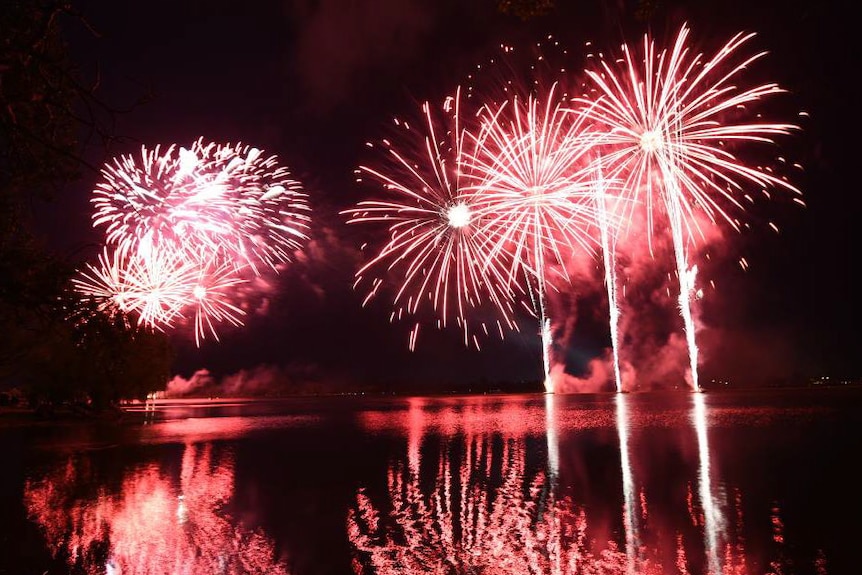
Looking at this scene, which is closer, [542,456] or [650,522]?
[650,522]

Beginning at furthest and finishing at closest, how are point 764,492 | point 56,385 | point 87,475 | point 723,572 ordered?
point 56,385
point 87,475
point 764,492
point 723,572

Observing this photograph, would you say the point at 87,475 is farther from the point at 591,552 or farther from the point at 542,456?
the point at 591,552

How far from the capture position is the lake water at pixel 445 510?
11.6 m

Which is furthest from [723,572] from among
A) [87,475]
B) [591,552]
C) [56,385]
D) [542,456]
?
[56,385]

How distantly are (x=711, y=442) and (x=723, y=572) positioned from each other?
24.7 metres

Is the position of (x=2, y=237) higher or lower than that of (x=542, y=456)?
higher

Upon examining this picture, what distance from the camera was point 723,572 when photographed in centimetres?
1035

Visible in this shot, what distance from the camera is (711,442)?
32.6 m

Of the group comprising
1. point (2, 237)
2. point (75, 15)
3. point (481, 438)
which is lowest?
point (481, 438)

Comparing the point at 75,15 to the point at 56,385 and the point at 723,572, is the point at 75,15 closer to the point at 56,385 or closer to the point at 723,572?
the point at 723,572

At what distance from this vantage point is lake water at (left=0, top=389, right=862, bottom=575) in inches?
456

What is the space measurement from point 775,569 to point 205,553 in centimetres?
1065

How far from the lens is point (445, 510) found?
16234mm

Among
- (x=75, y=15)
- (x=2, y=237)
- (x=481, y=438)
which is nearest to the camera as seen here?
(x=75, y=15)
